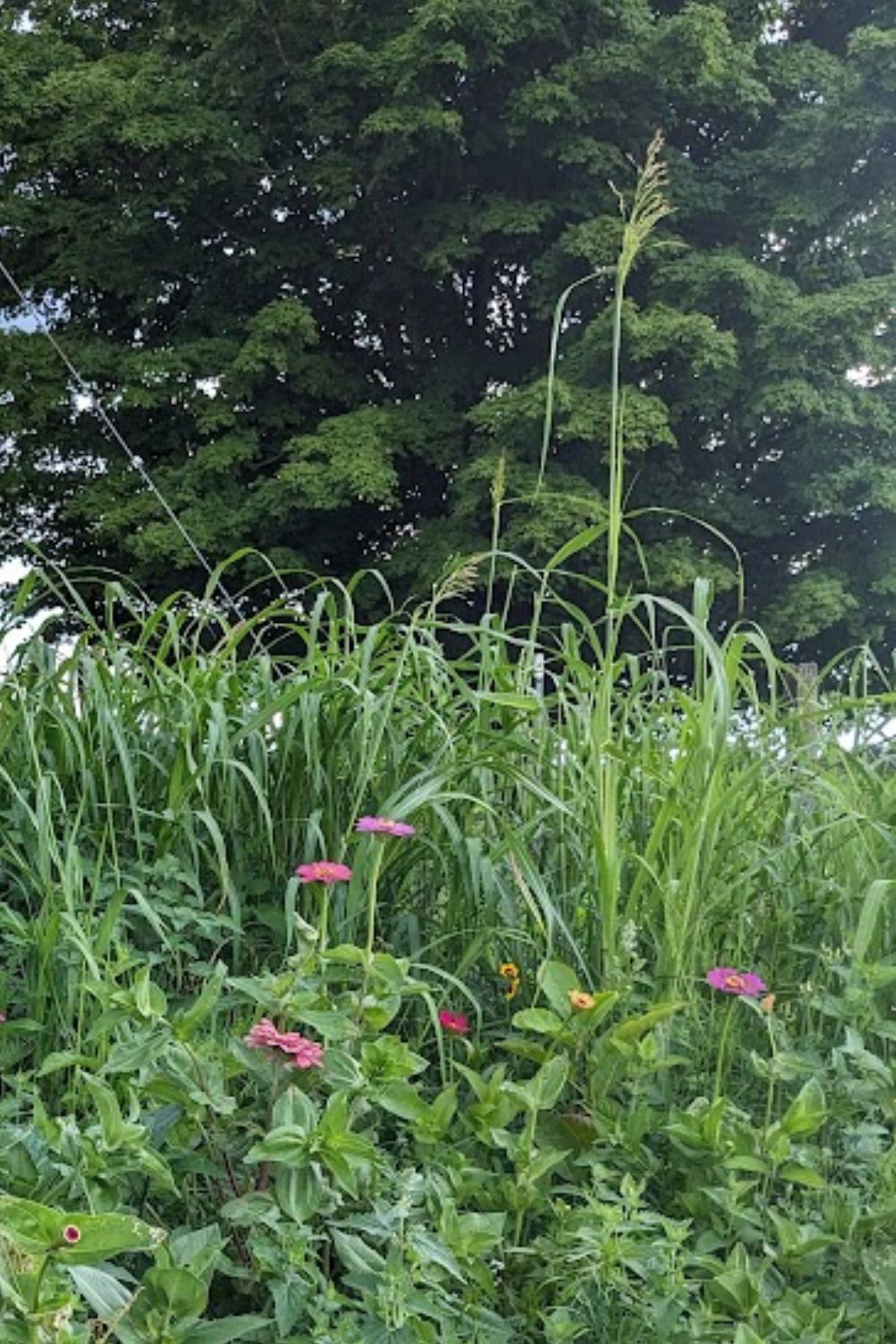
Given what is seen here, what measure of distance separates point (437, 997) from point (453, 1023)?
0.34 feet

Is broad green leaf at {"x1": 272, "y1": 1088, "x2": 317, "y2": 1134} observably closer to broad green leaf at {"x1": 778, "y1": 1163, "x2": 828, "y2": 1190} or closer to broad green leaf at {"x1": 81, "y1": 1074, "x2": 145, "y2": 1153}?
broad green leaf at {"x1": 81, "y1": 1074, "x2": 145, "y2": 1153}

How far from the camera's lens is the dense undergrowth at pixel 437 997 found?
2.65 ft

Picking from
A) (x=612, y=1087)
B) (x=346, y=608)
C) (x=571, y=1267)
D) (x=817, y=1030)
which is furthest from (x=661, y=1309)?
(x=346, y=608)

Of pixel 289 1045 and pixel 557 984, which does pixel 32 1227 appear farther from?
pixel 557 984

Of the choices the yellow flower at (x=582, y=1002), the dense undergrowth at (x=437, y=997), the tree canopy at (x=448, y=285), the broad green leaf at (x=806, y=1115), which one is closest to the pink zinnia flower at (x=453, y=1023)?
the dense undergrowth at (x=437, y=997)

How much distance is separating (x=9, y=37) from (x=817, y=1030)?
419 inches

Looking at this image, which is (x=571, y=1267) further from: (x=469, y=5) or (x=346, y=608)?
(x=469, y=5)

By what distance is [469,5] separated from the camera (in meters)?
8.52

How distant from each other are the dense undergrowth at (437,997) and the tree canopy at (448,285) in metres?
6.87

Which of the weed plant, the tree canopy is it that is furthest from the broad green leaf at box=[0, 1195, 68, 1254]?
the tree canopy

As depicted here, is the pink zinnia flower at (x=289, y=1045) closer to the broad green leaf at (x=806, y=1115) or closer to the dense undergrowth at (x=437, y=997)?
the dense undergrowth at (x=437, y=997)

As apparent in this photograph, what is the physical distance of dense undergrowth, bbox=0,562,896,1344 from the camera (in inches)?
31.8

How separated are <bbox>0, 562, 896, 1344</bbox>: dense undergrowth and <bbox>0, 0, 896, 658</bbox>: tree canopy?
6.87 metres

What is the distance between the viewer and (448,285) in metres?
10.3
